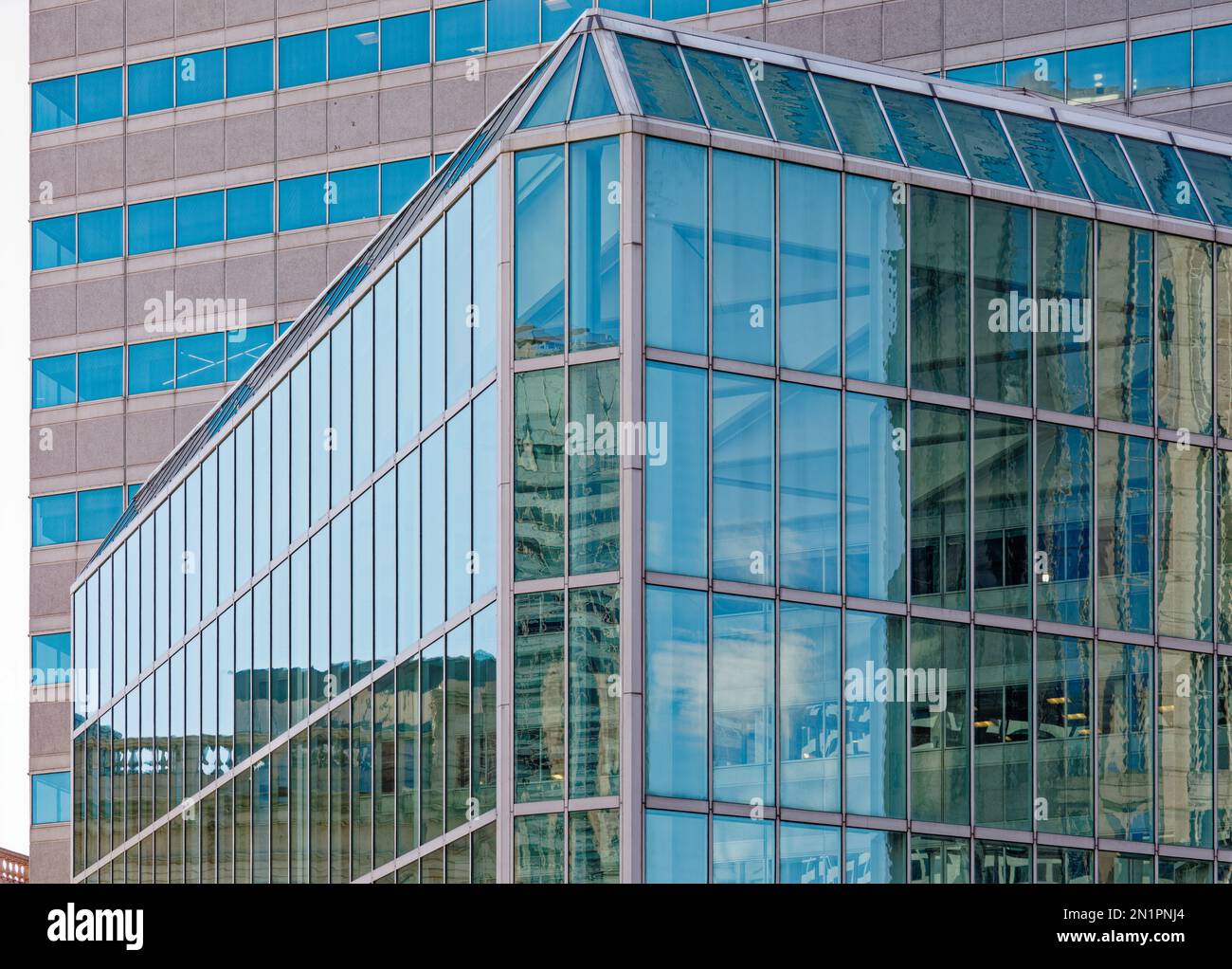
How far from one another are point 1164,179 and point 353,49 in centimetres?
3152

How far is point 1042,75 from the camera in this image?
49531 millimetres

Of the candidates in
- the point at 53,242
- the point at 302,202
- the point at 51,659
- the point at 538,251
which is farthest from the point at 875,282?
the point at 53,242

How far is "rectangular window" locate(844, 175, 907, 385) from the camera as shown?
27.2 m

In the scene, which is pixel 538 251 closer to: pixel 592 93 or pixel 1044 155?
pixel 592 93

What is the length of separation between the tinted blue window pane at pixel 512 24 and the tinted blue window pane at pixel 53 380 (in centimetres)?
1549

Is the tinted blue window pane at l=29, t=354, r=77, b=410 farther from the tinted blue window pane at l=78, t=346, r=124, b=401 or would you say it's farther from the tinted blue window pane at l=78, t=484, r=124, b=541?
the tinted blue window pane at l=78, t=484, r=124, b=541

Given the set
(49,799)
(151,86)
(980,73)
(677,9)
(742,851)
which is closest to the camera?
Result: (742,851)

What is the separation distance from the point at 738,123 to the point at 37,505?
38170mm

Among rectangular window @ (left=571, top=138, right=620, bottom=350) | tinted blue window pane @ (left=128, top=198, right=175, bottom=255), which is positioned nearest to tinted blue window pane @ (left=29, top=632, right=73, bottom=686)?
tinted blue window pane @ (left=128, top=198, right=175, bottom=255)

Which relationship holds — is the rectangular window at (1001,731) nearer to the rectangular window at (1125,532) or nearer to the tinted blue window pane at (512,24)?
the rectangular window at (1125,532)

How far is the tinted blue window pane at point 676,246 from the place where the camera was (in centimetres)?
2594

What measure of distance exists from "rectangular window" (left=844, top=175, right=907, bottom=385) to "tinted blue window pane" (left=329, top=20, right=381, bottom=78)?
106ft
